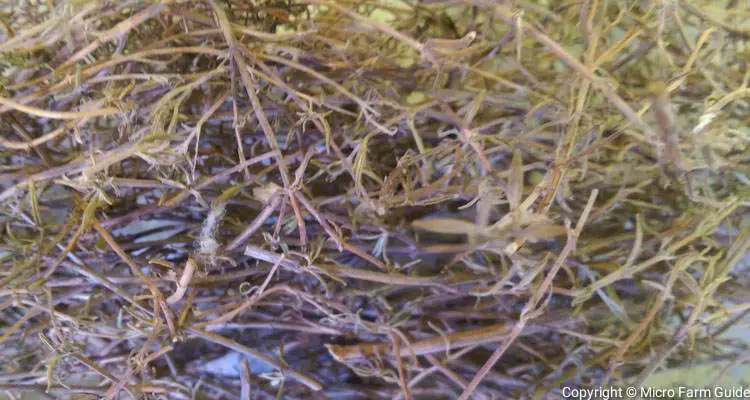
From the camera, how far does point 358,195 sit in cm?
39

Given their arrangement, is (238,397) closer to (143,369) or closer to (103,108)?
(143,369)

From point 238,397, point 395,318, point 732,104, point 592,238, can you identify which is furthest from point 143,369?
point 732,104

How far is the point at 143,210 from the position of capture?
43 cm

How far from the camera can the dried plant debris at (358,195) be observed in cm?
38

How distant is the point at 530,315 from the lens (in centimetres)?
38

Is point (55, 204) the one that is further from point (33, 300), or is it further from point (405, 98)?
point (405, 98)

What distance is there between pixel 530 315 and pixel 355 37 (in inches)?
8.7

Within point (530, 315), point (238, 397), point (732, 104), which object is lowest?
point (238, 397)

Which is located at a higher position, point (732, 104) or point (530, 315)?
point (732, 104)

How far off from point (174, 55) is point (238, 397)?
0.27 meters

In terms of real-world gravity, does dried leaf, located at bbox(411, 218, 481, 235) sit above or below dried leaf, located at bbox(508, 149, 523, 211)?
below

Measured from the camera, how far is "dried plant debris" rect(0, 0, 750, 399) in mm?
377

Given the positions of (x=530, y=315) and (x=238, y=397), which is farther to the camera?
(x=238, y=397)

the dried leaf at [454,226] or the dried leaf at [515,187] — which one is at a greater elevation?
the dried leaf at [515,187]
